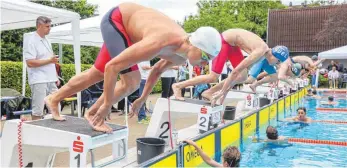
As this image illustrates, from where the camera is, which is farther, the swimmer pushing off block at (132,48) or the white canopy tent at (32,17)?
the white canopy tent at (32,17)

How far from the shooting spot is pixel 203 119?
5.37 m

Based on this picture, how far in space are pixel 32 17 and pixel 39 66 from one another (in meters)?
3.11

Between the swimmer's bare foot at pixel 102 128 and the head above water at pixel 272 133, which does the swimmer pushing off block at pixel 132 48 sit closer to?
the swimmer's bare foot at pixel 102 128

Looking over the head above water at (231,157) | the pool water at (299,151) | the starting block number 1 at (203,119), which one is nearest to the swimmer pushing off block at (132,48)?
the head above water at (231,157)

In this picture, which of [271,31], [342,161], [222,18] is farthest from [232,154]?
[271,31]

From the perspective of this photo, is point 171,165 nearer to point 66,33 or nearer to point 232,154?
point 232,154

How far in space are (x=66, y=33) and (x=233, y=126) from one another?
6.05 m

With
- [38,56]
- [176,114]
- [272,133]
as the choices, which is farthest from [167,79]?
[38,56]

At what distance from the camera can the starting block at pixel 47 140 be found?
314 centimetres

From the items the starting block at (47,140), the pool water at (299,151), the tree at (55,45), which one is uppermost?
the tree at (55,45)

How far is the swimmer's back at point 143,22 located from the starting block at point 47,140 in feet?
3.32

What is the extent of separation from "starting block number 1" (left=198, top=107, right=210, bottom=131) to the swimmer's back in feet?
6.71

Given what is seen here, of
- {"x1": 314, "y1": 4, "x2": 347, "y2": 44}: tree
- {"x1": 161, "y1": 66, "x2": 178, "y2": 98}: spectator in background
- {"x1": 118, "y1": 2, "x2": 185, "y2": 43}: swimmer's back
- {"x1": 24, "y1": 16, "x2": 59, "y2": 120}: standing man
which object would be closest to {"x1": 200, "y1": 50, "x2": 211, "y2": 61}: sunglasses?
{"x1": 118, "y1": 2, "x2": 185, "y2": 43}: swimmer's back

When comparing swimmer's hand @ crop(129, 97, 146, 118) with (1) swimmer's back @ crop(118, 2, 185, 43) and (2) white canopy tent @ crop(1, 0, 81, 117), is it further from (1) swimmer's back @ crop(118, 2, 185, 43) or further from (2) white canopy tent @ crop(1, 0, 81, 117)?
A: (2) white canopy tent @ crop(1, 0, 81, 117)
